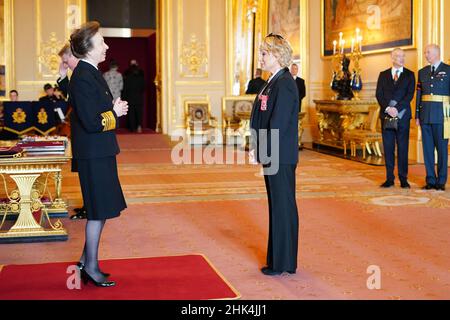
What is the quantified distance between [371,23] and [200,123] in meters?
4.55

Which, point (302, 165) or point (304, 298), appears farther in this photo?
point (302, 165)

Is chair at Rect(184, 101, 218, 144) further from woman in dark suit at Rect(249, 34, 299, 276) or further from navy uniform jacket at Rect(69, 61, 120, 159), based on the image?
navy uniform jacket at Rect(69, 61, 120, 159)

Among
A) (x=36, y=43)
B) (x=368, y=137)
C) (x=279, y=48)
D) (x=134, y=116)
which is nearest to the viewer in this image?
(x=279, y=48)

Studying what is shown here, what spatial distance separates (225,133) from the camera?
15234 millimetres

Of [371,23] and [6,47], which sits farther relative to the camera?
[6,47]

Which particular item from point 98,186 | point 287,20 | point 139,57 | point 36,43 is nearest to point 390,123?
point 98,186

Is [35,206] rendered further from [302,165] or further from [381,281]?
[302,165]

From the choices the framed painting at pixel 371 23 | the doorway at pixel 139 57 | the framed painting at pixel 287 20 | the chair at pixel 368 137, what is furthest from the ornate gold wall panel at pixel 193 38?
the chair at pixel 368 137

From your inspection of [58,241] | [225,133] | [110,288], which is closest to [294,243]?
[110,288]

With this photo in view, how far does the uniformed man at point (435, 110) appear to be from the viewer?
8.36 m

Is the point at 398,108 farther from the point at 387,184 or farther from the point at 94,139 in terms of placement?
the point at 94,139

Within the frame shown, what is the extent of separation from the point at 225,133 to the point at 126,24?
5.84m

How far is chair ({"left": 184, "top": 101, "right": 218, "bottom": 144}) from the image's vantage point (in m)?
15.3

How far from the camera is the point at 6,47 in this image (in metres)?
15.6
